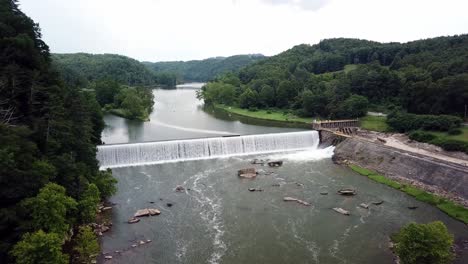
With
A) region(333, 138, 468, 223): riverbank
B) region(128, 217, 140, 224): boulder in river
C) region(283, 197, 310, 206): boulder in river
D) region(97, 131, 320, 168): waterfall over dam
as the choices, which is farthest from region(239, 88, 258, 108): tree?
region(128, 217, 140, 224): boulder in river

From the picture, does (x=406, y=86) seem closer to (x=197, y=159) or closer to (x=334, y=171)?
(x=334, y=171)

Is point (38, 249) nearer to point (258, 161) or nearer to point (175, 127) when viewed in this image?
point (258, 161)

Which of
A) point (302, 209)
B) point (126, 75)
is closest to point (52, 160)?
point (302, 209)

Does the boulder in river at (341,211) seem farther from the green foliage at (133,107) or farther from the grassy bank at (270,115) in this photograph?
the green foliage at (133,107)

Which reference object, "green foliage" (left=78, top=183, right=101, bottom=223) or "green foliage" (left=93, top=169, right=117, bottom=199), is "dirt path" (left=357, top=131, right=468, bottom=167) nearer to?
"green foliage" (left=93, top=169, right=117, bottom=199)

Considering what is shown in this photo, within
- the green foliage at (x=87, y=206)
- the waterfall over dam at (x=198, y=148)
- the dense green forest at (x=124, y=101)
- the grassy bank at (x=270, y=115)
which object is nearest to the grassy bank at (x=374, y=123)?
the waterfall over dam at (x=198, y=148)

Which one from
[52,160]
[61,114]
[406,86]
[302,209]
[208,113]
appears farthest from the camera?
[208,113]
